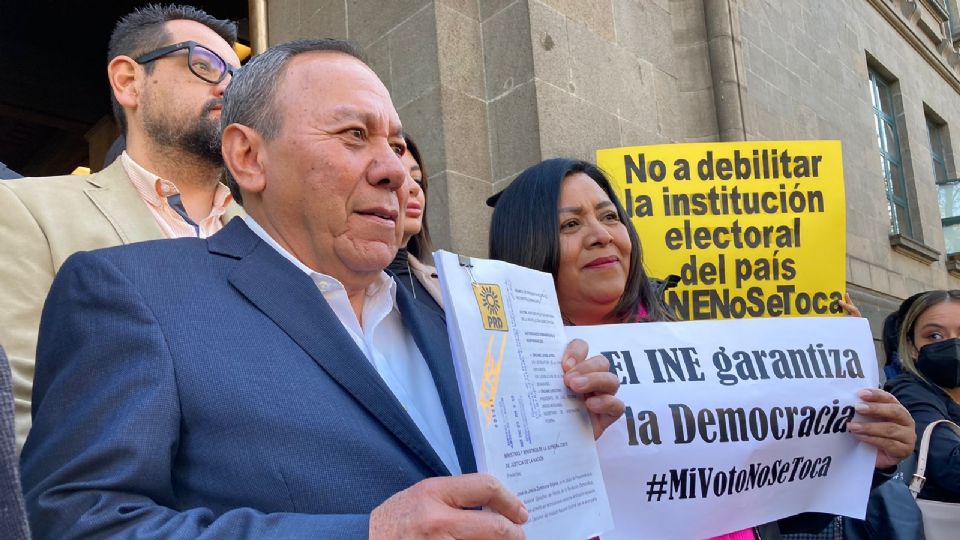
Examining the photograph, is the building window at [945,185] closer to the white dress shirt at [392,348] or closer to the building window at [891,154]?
the building window at [891,154]

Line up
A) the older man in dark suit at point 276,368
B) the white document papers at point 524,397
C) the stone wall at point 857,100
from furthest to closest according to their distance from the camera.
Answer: the stone wall at point 857,100, the white document papers at point 524,397, the older man in dark suit at point 276,368

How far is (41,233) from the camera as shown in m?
1.90

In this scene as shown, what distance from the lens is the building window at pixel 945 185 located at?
35.3 feet

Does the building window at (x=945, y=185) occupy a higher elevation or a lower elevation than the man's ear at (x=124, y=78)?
higher

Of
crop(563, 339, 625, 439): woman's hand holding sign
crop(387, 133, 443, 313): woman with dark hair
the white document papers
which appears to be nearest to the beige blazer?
crop(387, 133, 443, 313): woman with dark hair

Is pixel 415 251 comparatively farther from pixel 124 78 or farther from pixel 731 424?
pixel 731 424

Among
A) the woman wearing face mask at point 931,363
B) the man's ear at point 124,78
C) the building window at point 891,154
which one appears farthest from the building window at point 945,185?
the man's ear at point 124,78

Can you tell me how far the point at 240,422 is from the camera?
1.21 meters

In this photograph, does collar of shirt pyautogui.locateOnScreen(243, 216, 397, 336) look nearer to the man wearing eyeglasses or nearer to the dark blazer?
the dark blazer

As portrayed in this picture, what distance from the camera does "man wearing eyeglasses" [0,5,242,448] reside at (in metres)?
1.87

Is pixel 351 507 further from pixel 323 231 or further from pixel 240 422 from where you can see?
pixel 323 231

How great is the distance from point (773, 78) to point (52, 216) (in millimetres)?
6165

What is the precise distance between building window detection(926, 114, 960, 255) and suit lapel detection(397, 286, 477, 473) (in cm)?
1096

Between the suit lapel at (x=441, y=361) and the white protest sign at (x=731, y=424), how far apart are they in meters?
0.33
